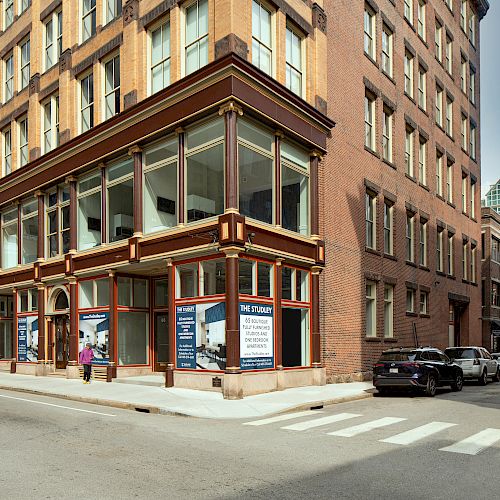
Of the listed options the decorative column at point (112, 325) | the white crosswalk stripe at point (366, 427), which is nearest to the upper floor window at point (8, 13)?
the decorative column at point (112, 325)

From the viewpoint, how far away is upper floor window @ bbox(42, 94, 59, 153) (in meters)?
28.5

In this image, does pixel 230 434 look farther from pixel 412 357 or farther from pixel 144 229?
pixel 144 229

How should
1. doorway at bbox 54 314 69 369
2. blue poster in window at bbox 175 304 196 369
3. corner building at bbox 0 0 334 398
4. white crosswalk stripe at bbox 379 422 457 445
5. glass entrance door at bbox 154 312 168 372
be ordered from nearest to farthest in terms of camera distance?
white crosswalk stripe at bbox 379 422 457 445 < corner building at bbox 0 0 334 398 < blue poster in window at bbox 175 304 196 369 < glass entrance door at bbox 154 312 168 372 < doorway at bbox 54 314 69 369

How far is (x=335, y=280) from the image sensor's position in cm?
2367

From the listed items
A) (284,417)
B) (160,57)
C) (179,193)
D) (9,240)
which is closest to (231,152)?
(179,193)

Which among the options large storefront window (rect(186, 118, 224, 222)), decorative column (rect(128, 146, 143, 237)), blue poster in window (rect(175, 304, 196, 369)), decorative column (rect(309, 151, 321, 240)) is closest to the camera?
large storefront window (rect(186, 118, 224, 222))

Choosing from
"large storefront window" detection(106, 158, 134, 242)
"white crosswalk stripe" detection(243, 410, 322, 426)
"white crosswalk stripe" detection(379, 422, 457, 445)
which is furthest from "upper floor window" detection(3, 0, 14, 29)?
"white crosswalk stripe" detection(379, 422, 457, 445)

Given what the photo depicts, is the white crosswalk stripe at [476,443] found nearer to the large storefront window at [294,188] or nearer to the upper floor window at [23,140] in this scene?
the large storefront window at [294,188]

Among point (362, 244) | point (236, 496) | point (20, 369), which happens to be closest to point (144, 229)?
point (362, 244)

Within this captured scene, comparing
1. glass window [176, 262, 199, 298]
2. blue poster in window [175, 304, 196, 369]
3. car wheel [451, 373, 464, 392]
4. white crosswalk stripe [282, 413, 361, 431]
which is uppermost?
glass window [176, 262, 199, 298]

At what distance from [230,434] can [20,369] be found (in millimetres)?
19903

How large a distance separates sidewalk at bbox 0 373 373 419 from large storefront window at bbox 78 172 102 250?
5831mm

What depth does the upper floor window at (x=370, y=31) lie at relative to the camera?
1115 inches

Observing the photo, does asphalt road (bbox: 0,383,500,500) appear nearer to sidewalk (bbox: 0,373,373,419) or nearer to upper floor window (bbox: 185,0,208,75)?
sidewalk (bbox: 0,373,373,419)
